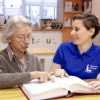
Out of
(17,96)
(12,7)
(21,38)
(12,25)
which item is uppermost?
(12,7)

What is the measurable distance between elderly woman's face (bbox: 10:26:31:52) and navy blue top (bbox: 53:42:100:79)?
416 millimetres

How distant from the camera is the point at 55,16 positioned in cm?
589

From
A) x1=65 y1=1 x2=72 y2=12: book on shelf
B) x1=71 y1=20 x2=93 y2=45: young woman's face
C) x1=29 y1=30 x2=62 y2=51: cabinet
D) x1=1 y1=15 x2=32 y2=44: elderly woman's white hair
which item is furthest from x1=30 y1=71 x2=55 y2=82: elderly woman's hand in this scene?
x1=65 y1=1 x2=72 y2=12: book on shelf

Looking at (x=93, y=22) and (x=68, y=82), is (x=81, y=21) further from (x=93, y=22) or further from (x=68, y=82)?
(x=68, y=82)

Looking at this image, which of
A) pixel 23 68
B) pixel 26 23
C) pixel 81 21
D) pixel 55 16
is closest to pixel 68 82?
pixel 23 68

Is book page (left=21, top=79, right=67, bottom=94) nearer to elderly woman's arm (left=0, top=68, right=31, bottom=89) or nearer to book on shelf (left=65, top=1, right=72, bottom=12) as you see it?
elderly woman's arm (left=0, top=68, right=31, bottom=89)

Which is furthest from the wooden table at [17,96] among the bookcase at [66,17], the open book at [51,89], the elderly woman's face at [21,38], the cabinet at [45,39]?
the bookcase at [66,17]

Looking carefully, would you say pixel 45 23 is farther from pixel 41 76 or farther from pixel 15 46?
pixel 41 76

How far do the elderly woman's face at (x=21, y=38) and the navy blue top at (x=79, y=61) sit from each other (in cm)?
42

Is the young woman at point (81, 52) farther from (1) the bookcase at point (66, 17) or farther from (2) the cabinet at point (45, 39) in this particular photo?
(1) the bookcase at point (66, 17)

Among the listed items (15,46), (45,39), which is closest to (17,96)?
(15,46)

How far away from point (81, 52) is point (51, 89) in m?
0.86

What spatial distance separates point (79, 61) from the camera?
1.88 m

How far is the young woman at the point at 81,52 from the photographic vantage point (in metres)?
1.87
